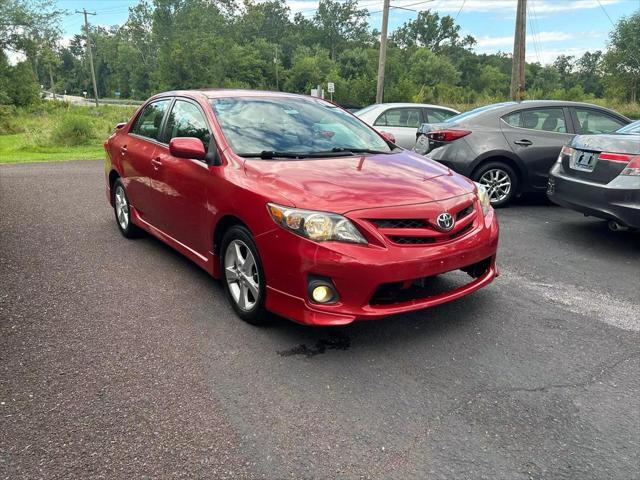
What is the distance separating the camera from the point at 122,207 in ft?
18.9

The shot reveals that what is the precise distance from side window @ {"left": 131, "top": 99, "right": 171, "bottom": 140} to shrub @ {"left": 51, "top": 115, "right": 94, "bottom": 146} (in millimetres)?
15325

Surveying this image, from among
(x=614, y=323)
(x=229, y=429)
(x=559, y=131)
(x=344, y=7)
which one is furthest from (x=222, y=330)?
(x=344, y=7)

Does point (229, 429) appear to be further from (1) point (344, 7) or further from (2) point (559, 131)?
(1) point (344, 7)

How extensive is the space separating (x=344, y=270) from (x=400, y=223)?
1.55ft

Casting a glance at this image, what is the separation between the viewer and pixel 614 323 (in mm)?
3570

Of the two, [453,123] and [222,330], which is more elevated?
[453,123]

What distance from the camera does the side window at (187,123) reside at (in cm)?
405

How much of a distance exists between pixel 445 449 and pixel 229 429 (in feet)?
3.33

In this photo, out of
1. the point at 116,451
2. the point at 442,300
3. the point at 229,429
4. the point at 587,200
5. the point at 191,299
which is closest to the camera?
the point at 116,451

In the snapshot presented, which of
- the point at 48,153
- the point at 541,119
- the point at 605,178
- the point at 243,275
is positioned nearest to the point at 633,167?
the point at 605,178

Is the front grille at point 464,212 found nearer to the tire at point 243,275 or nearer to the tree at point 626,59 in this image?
the tire at point 243,275

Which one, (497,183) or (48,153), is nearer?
(497,183)

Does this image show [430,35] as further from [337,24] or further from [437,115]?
[437,115]

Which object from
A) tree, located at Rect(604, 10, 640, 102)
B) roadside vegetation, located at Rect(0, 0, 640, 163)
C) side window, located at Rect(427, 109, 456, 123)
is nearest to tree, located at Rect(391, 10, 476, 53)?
A: roadside vegetation, located at Rect(0, 0, 640, 163)
